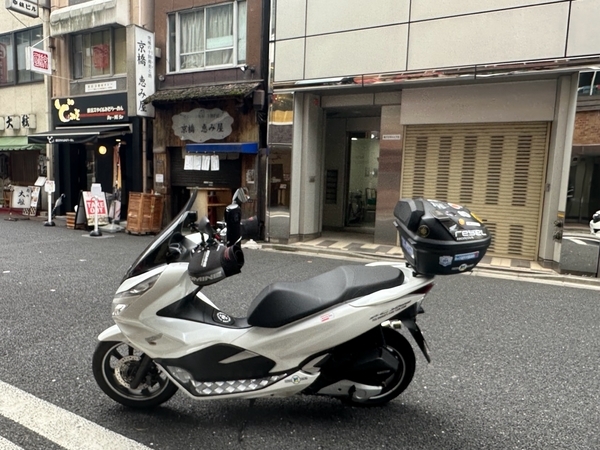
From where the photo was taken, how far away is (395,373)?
112 inches

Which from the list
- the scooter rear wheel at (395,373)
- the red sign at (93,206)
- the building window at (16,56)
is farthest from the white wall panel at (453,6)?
the building window at (16,56)

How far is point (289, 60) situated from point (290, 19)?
904 millimetres

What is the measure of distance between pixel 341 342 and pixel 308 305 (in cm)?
31

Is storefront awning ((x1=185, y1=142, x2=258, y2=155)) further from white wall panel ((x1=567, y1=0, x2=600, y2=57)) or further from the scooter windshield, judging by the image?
the scooter windshield

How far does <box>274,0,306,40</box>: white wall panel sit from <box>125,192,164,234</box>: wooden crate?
17.4 feet

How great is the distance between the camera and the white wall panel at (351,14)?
8328mm

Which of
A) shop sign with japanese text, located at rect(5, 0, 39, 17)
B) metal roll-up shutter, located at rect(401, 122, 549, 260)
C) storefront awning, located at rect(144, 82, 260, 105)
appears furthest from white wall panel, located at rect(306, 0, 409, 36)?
shop sign with japanese text, located at rect(5, 0, 39, 17)

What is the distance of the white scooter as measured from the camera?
2520 mm

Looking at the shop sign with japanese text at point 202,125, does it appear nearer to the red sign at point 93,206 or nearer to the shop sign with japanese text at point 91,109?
the shop sign with japanese text at point 91,109

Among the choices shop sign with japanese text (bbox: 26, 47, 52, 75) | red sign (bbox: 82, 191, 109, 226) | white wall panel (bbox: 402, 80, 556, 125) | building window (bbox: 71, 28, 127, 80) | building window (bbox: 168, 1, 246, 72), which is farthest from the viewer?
building window (bbox: 71, 28, 127, 80)

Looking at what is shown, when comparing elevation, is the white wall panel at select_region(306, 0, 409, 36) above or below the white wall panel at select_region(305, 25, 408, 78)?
above

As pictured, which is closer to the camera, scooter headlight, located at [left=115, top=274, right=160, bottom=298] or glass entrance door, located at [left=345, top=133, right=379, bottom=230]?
scooter headlight, located at [left=115, top=274, right=160, bottom=298]

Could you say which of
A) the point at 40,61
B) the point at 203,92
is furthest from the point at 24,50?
the point at 203,92

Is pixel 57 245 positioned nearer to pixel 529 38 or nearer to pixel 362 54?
pixel 362 54
